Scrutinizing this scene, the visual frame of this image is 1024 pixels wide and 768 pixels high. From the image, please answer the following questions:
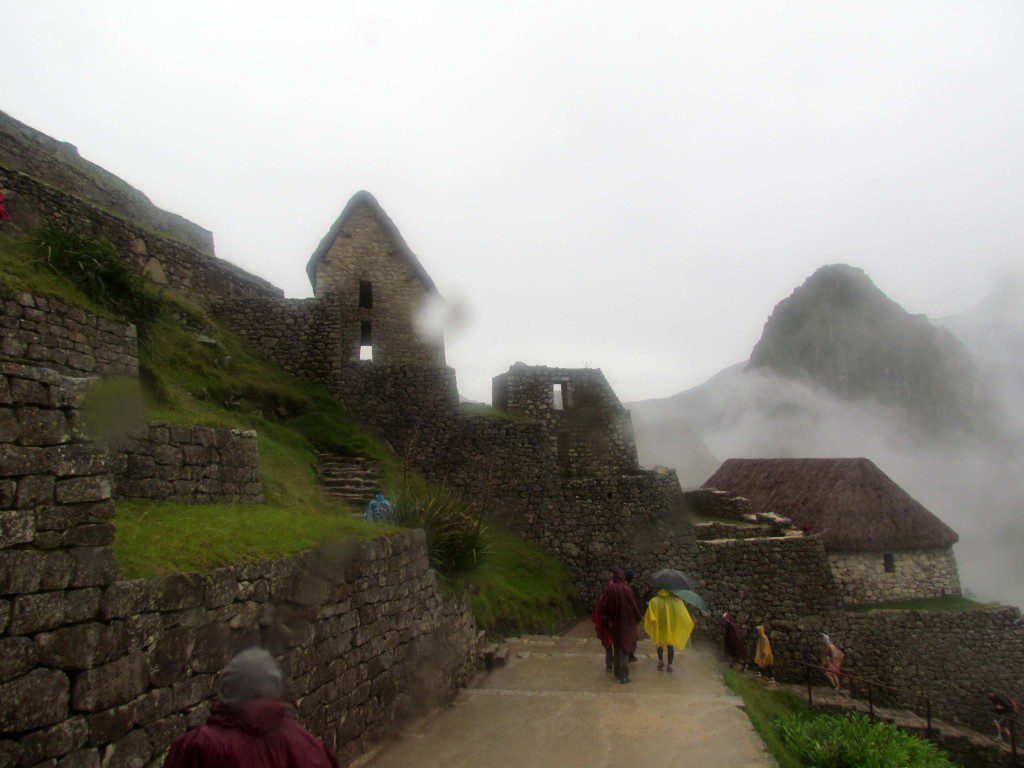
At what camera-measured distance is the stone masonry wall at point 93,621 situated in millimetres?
3148

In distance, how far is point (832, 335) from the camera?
210 ft

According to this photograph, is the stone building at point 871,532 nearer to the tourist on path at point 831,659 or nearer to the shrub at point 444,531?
the tourist on path at point 831,659

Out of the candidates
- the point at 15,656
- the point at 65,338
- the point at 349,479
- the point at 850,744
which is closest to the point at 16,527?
the point at 15,656

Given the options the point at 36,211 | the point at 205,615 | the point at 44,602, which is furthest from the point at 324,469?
the point at 44,602

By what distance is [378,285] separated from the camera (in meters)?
18.0

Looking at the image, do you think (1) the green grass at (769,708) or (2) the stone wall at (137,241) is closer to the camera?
(1) the green grass at (769,708)

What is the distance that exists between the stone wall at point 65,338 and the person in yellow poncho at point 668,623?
27.0 feet

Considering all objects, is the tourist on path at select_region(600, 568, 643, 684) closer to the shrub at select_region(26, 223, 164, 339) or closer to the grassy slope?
the grassy slope

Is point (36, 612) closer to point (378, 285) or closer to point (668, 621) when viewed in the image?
point (668, 621)

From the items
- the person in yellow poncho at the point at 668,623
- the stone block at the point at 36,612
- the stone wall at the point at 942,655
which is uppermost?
the stone block at the point at 36,612

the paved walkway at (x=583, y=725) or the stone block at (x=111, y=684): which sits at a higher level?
the stone block at (x=111, y=684)

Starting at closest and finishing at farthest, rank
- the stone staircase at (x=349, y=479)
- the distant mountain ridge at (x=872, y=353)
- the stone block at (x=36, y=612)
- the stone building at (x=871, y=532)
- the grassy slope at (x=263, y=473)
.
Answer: the stone block at (x=36, y=612) < the grassy slope at (x=263, y=473) < the stone staircase at (x=349, y=479) < the stone building at (x=871, y=532) < the distant mountain ridge at (x=872, y=353)

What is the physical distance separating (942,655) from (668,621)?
39.4 feet

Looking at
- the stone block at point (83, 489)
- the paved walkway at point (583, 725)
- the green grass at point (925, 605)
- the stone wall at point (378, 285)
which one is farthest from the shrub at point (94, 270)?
the green grass at point (925, 605)
